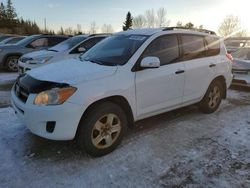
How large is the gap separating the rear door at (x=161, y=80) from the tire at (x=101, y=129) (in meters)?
0.44

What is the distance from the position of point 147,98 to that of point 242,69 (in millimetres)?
5059

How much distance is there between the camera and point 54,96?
3326mm

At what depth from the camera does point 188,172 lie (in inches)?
133

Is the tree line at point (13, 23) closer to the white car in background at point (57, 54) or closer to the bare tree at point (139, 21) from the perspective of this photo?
the bare tree at point (139, 21)

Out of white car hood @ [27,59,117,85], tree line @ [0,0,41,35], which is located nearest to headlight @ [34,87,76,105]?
white car hood @ [27,59,117,85]

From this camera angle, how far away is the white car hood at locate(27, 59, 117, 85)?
11.5 ft

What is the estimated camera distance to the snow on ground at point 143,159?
3.18 meters

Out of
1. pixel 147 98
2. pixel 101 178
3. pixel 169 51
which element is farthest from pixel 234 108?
pixel 101 178

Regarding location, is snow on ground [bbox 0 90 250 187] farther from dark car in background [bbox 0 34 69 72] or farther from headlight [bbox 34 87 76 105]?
dark car in background [bbox 0 34 69 72]

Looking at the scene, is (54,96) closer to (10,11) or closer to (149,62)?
(149,62)

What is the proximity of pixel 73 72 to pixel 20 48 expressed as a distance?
331 inches

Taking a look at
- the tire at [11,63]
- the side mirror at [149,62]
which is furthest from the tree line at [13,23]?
the side mirror at [149,62]

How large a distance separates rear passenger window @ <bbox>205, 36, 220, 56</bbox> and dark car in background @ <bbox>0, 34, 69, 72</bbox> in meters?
7.66

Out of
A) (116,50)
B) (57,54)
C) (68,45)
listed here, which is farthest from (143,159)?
(68,45)
